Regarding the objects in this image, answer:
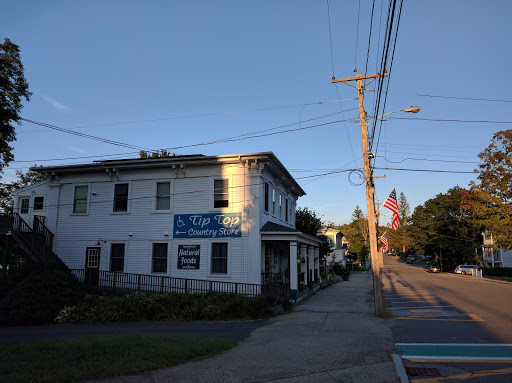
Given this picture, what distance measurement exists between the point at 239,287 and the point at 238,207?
12.4ft

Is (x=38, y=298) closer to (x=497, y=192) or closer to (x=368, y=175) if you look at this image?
(x=368, y=175)

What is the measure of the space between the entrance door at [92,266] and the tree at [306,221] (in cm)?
1549

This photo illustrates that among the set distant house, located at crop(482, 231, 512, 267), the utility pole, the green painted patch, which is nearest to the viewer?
the green painted patch

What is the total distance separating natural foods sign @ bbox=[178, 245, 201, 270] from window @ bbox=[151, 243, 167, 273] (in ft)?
3.05

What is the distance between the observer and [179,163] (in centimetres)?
1853

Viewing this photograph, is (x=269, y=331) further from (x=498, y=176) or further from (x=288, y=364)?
(x=498, y=176)

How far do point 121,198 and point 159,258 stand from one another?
4032mm

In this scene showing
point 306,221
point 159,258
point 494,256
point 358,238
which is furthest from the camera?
point 358,238

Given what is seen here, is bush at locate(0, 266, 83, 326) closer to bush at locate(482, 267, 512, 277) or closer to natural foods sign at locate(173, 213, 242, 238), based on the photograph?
natural foods sign at locate(173, 213, 242, 238)

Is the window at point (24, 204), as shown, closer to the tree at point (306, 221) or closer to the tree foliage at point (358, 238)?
the tree at point (306, 221)

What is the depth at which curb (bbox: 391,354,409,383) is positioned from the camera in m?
6.34

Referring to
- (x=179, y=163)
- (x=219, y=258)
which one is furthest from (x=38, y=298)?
(x=179, y=163)

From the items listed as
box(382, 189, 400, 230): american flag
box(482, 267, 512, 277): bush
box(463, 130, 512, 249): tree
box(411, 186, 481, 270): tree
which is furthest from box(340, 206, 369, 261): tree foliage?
box(382, 189, 400, 230): american flag

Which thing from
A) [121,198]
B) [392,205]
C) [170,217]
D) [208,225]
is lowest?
[208,225]
